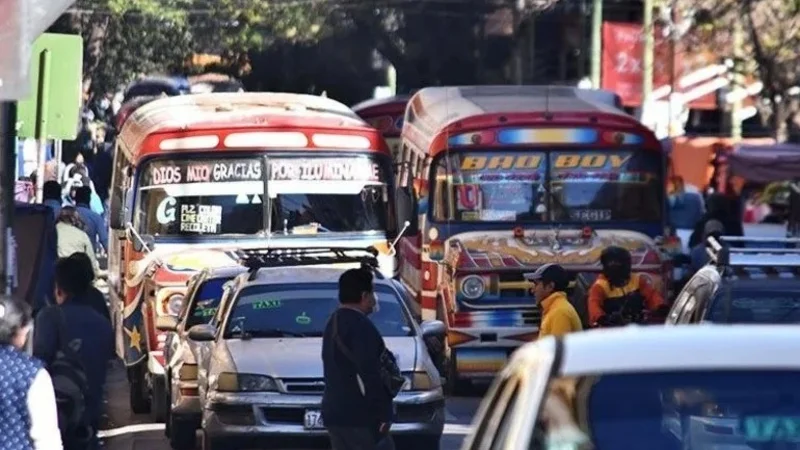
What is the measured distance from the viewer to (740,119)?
A: 5047 centimetres

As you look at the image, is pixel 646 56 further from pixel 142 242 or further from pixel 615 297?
pixel 615 297

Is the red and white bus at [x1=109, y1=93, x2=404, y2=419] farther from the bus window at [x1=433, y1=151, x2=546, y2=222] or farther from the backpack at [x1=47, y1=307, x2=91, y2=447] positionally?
the backpack at [x1=47, y1=307, x2=91, y2=447]

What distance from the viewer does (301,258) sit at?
15.5 m

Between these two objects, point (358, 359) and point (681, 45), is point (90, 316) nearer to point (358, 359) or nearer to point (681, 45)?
point (358, 359)

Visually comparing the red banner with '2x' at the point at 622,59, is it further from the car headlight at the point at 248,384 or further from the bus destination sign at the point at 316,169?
the car headlight at the point at 248,384

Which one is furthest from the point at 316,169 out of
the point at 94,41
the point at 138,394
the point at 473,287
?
the point at 94,41

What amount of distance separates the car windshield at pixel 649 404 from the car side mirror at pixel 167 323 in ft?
35.3

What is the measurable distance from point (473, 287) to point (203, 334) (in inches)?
199

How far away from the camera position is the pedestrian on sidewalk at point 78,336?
9922 mm

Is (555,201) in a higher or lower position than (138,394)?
higher

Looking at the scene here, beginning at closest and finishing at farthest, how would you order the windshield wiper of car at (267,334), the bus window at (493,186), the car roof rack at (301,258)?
the windshield wiper of car at (267,334), the car roof rack at (301,258), the bus window at (493,186)

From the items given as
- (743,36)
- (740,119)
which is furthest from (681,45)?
(740,119)

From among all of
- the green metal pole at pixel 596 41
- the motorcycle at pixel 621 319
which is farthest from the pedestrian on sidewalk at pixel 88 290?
the green metal pole at pixel 596 41

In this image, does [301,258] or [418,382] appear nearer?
[418,382]
